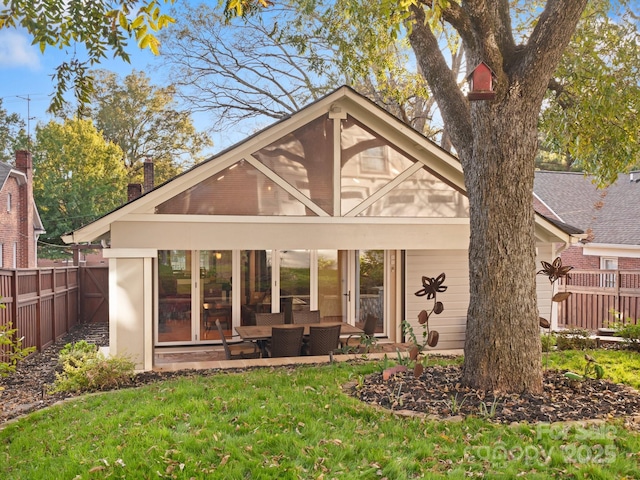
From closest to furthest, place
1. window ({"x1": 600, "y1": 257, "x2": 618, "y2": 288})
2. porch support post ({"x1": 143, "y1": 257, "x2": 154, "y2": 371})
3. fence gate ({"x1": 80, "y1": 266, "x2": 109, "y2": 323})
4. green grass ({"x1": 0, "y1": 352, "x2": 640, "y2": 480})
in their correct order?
green grass ({"x1": 0, "y1": 352, "x2": 640, "y2": 480}), porch support post ({"x1": 143, "y1": 257, "x2": 154, "y2": 371}), fence gate ({"x1": 80, "y1": 266, "x2": 109, "y2": 323}), window ({"x1": 600, "y1": 257, "x2": 618, "y2": 288})

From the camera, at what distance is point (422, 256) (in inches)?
504

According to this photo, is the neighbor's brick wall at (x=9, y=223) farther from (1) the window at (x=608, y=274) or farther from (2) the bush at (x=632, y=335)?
(1) the window at (x=608, y=274)

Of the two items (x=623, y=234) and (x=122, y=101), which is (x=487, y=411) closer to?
(x=623, y=234)

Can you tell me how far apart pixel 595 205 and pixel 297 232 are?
16.6 meters

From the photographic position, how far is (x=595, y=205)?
2222 cm

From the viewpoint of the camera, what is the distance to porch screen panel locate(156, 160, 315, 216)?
31.2 feet

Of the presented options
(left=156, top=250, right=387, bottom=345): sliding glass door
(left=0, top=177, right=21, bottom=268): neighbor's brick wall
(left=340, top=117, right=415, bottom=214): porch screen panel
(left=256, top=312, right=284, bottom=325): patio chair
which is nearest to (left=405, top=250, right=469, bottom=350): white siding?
(left=156, top=250, right=387, bottom=345): sliding glass door

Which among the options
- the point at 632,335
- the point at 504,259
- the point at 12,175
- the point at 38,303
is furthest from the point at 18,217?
the point at 504,259

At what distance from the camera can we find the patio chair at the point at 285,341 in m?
9.64

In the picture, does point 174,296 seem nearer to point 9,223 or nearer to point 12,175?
point 9,223

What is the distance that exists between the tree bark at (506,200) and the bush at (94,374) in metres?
4.95

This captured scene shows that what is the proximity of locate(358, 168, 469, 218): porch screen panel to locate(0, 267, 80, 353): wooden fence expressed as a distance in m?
6.74

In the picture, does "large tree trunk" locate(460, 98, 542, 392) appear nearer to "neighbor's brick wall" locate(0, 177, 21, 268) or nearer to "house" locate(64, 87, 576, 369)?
"house" locate(64, 87, 576, 369)

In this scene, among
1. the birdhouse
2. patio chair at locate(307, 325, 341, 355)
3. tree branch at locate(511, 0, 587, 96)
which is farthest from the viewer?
patio chair at locate(307, 325, 341, 355)
